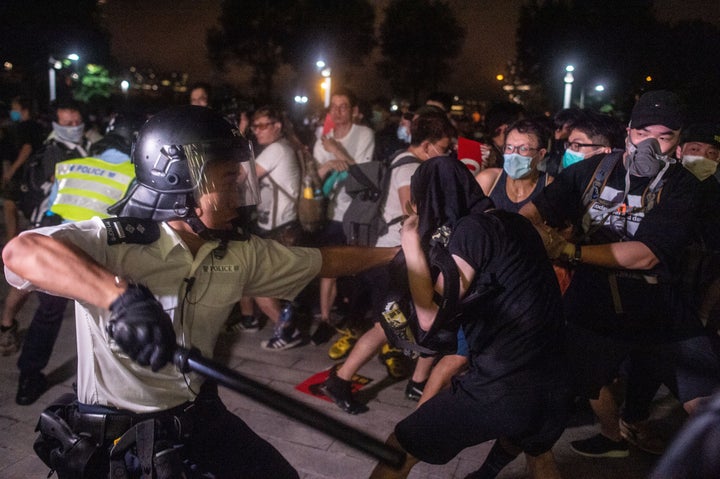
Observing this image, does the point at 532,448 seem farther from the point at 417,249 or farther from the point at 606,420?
the point at 606,420

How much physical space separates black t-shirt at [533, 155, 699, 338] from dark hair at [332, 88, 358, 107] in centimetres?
339

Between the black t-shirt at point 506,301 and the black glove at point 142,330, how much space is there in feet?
4.16

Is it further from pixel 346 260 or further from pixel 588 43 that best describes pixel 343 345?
pixel 588 43

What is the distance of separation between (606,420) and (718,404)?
2704 mm

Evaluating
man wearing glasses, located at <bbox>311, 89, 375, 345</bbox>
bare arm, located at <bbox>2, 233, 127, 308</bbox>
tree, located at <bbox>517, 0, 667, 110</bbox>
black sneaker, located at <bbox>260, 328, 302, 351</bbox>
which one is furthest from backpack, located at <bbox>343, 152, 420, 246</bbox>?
tree, located at <bbox>517, 0, 667, 110</bbox>

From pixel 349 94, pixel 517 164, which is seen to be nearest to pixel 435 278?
pixel 517 164

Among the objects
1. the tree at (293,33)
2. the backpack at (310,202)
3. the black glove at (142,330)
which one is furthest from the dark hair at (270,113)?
the tree at (293,33)

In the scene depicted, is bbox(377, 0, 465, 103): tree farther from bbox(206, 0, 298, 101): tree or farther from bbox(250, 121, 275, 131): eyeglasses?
bbox(250, 121, 275, 131): eyeglasses

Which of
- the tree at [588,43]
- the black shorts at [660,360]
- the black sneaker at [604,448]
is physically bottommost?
the black sneaker at [604,448]

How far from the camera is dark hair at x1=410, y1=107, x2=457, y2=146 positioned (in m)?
4.68

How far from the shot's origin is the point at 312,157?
6.50m

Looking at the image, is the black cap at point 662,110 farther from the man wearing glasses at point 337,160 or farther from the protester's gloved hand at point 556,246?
the man wearing glasses at point 337,160

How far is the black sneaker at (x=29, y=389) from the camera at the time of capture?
4285 millimetres

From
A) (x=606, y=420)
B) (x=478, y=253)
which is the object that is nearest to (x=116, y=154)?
(x=478, y=253)
